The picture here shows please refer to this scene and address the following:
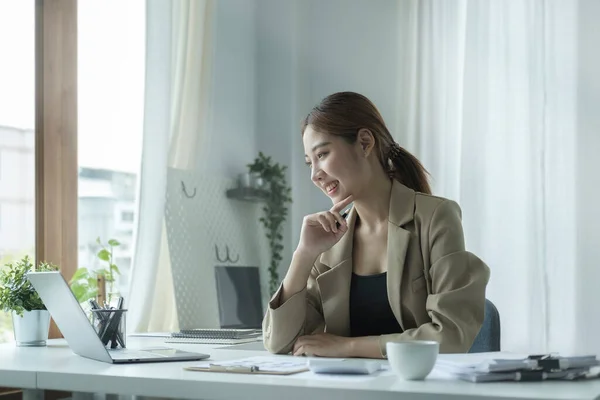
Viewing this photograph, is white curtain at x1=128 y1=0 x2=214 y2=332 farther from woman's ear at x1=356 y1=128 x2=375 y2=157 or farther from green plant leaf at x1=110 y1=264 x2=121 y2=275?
woman's ear at x1=356 y1=128 x2=375 y2=157

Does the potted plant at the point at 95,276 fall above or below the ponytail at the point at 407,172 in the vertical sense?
below

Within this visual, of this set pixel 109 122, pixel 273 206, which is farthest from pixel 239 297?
pixel 109 122

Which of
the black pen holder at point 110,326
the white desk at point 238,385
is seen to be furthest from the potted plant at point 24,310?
the white desk at point 238,385

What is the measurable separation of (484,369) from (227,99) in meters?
2.99

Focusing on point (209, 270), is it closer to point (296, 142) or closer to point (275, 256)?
point (275, 256)

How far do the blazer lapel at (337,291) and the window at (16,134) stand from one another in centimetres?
134

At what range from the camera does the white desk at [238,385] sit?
1.17m

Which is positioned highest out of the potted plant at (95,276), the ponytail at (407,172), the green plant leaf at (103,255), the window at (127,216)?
the ponytail at (407,172)

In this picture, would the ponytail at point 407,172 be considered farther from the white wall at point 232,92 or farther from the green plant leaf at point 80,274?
the white wall at point 232,92

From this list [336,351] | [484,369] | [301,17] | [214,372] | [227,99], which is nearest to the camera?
[484,369]

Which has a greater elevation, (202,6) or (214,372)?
(202,6)

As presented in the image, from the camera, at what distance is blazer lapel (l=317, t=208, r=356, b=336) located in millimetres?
2014

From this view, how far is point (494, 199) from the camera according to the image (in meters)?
3.63

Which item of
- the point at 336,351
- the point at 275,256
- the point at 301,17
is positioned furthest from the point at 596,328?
the point at 301,17
